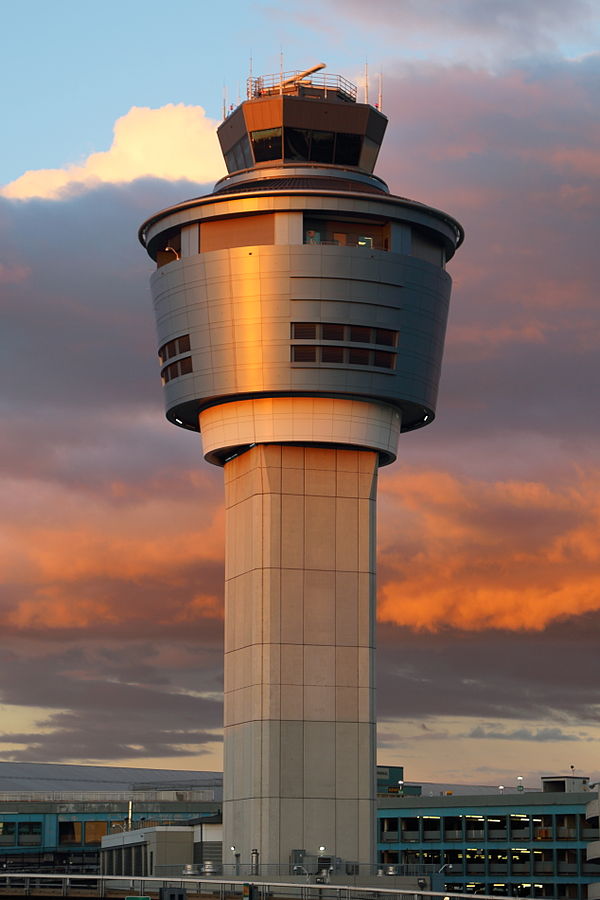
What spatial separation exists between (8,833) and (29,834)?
2.58 metres

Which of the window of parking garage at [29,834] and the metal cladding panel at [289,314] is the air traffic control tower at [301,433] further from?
the window of parking garage at [29,834]

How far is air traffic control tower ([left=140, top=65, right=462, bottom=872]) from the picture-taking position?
9188 centimetres

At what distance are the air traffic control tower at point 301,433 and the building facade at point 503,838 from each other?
7161 cm

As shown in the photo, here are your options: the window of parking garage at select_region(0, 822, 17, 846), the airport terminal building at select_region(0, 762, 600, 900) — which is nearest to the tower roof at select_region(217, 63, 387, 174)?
the airport terminal building at select_region(0, 762, 600, 900)

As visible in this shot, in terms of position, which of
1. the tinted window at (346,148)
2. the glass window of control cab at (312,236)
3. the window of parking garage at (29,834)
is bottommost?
the window of parking garage at (29,834)

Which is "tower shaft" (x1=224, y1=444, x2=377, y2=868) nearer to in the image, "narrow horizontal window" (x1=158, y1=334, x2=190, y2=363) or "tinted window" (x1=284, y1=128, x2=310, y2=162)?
"narrow horizontal window" (x1=158, y1=334, x2=190, y2=363)

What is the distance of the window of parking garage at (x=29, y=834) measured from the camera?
18812 centimetres

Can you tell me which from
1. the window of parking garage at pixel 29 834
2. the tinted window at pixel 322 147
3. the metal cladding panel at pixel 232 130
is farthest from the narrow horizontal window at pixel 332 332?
the window of parking garage at pixel 29 834

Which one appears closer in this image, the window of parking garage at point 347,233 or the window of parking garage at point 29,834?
the window of parking garage at point 347,233

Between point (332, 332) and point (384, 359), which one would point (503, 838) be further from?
point (332, 332)

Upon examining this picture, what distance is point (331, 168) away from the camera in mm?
101875

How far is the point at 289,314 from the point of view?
312ft

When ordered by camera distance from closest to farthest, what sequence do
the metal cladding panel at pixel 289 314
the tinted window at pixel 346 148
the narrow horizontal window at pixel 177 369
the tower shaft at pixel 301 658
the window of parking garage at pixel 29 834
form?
Result: 1. the tower shaft at pixel 301 658
2. the metal cladding panel at pixel 289 314
3. the narrow horizontal window at pixel 177 369
4. the tinted window at pixel 346 148
5. the window of parking garage at pixel 29 834

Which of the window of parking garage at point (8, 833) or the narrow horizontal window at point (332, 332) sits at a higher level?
the narrow horizontal window at point (332, 332)
